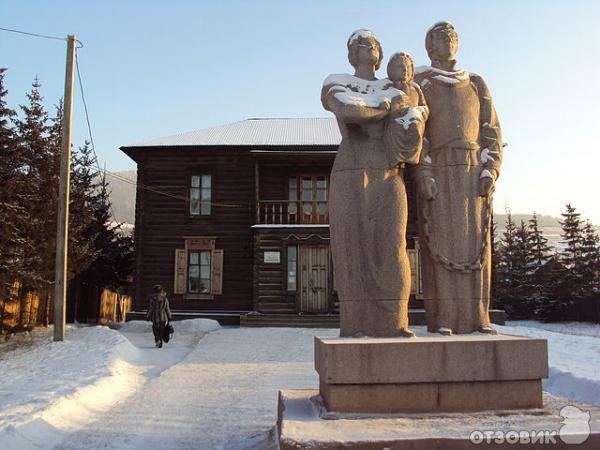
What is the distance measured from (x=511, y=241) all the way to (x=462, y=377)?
32514 millimetres

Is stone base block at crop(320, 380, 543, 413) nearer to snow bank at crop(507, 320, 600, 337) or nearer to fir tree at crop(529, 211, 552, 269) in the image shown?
snow bank at crop(507, 320, 600, 337)

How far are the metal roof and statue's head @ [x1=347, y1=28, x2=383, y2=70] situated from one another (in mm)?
15167

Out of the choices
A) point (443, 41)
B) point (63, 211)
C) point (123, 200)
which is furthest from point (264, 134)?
point (123, 200)

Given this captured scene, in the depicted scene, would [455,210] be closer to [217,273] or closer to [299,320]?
[299,320]

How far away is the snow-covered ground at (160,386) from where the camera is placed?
5340mm

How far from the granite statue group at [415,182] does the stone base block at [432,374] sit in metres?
0.40

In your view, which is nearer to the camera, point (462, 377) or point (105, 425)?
point (462, 377)

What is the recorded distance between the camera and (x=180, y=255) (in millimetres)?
20344

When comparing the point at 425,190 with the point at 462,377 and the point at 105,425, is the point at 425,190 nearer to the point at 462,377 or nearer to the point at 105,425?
the point at 462,377

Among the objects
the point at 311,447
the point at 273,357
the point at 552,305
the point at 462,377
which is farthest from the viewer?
the point at 552,305

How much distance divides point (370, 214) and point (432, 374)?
1.40m

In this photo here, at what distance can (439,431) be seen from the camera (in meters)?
3.47

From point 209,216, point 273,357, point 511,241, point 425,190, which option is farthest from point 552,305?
point 425,190

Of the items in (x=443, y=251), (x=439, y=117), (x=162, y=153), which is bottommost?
(x=443, y=251)
